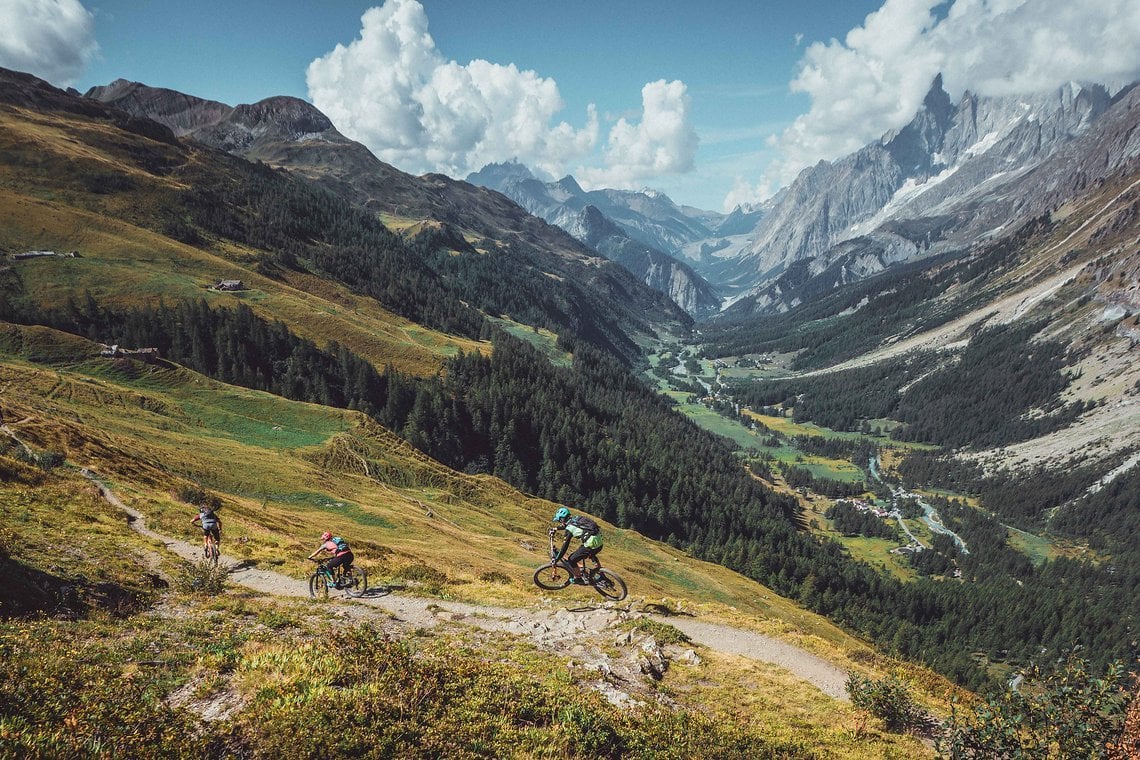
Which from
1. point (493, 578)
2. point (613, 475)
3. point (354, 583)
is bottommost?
point (613, 475)

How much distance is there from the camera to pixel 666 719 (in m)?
14.5

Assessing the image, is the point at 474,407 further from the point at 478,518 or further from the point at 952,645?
the point at 952,645

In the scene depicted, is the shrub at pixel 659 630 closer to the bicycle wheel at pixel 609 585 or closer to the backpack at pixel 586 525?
the bicycle wheel at pixel 609 585

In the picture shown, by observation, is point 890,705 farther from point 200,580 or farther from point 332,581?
point 200,580

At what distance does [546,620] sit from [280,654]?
50.4ft

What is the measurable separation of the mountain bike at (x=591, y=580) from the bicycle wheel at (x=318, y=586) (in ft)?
34.3

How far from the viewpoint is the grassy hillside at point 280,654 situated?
32.7 feet

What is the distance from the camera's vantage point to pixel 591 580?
84.4 ft

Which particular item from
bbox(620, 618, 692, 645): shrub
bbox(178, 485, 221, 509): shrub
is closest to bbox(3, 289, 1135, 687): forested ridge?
bbox(178, 485, 221, 509): shrub

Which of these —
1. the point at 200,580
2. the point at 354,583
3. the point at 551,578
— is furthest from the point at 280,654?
the point at 551,578

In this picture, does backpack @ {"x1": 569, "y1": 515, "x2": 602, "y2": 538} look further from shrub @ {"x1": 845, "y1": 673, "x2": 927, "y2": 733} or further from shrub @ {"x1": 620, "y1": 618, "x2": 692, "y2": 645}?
shrub @ {"x1": 845, "y1": 673, "x2": 927, "y2": 733}

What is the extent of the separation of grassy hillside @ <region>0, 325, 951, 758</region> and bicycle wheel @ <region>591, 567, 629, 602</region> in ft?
3.79

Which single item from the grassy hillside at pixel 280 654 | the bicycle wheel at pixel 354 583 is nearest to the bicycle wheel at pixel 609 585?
the grassy hillside at pixel 280 654

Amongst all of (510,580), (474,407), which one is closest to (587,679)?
(510,580)
